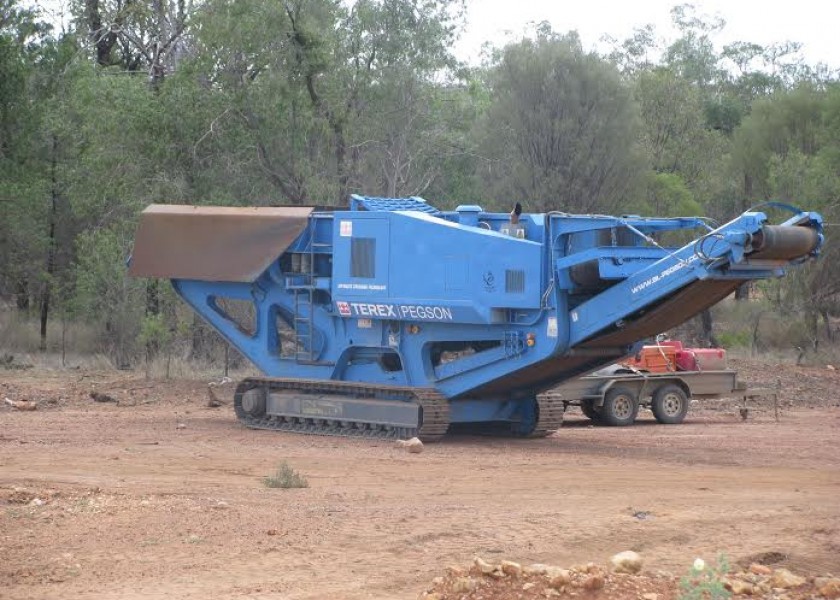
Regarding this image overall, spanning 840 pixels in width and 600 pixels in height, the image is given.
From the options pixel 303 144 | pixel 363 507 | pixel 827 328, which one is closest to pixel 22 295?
pixel 303 144

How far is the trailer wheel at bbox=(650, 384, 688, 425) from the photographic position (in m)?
24.0

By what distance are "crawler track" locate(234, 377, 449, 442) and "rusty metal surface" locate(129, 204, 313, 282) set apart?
1747 millimetres

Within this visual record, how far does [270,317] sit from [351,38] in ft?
34.8

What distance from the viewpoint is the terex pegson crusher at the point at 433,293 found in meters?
16.7

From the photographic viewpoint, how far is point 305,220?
1994cm

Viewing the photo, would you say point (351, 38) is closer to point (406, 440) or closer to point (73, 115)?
point (73, 115)

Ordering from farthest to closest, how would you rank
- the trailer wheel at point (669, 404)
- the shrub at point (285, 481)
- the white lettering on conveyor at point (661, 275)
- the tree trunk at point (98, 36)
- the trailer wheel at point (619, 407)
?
the tree trunk at point (98, 36)
the trailer wheel at point (669, 404)
the trailer wheel at point (619, 407)
the white lettering on conveyor at point (661, 275)
the shrub at point (285, 481)

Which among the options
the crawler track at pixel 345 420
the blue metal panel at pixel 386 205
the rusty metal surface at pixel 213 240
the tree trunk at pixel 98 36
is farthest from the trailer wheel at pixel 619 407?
the tree trunk at pixel 98 36

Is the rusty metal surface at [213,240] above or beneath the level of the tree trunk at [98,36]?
beneath

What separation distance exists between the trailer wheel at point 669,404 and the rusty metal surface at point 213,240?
7.81 meters

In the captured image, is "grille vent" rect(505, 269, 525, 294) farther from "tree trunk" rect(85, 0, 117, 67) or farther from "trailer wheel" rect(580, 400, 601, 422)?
"tree trunk" rect(85, 0, 117, 67)

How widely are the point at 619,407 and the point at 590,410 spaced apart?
52 cm

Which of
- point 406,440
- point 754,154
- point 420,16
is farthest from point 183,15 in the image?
point 754,154

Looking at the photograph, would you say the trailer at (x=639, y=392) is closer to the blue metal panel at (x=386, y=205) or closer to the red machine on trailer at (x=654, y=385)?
the red machine on trailer at (x=654, y=385)
